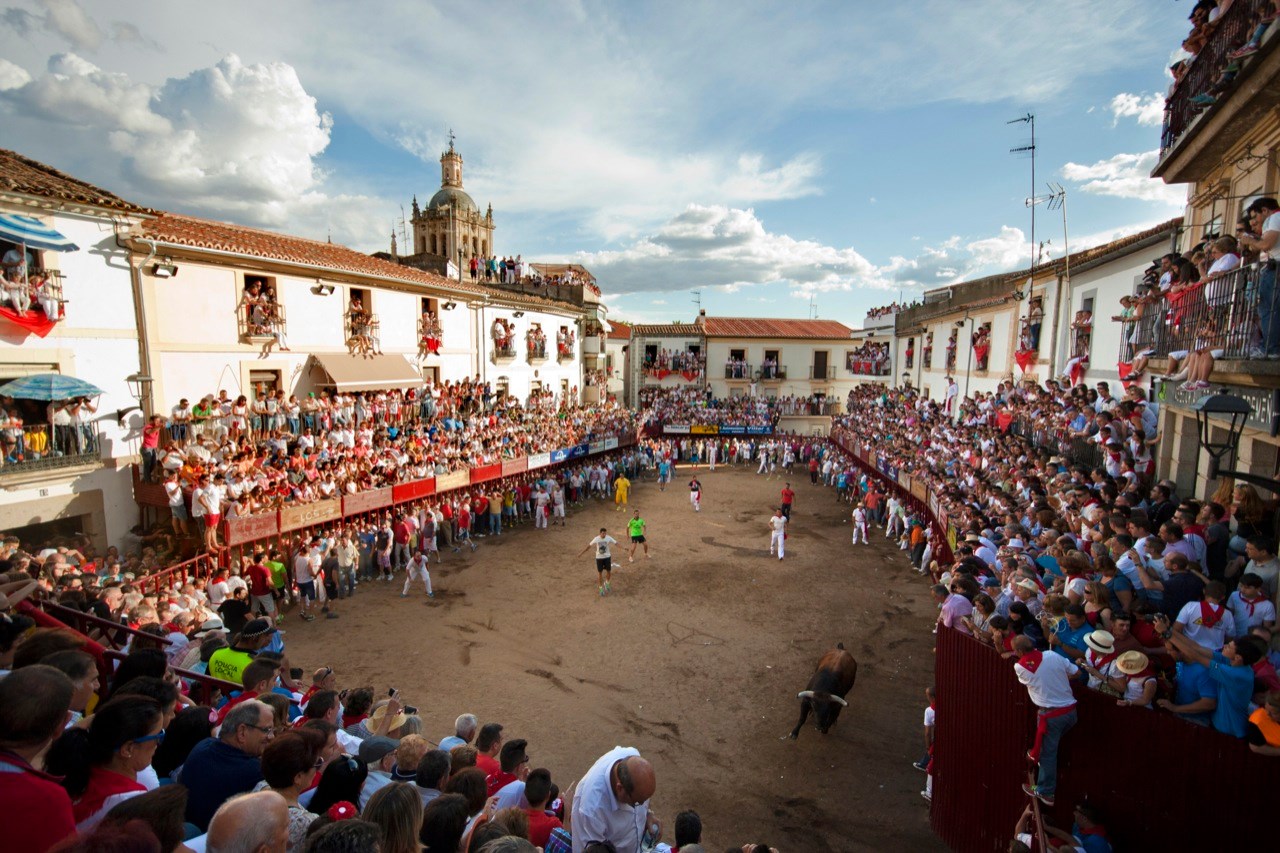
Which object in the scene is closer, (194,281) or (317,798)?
(317,798)

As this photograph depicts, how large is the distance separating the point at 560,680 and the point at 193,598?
5.99 meters

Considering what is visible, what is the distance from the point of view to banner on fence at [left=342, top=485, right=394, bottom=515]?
592 inches

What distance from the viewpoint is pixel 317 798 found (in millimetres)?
3697

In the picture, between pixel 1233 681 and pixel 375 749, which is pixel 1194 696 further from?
pixel 375 749

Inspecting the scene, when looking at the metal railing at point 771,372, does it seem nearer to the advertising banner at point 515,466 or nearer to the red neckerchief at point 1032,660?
the advertising banner at point 515,466

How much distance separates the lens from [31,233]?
440 inches

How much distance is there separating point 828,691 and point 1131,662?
431 centimetres

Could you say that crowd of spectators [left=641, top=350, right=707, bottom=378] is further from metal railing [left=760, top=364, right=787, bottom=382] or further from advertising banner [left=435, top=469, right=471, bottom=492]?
advertising banner [left=435, top=469, right=471, bottom=492]

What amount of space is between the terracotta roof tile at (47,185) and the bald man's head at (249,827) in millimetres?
14361

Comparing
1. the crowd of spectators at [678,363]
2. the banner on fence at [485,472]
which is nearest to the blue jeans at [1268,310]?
the banner on fence at [485,472]

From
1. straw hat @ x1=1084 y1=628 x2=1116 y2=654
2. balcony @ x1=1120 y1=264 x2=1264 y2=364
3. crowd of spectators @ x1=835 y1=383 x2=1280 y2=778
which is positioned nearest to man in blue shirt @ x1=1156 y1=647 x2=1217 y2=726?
crowd of spectators @ x1=835 y1=383 x2=1280 y2=778

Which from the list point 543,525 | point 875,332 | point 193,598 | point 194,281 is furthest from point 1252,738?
point 875,332

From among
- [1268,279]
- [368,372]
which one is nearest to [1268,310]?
[1268,279]

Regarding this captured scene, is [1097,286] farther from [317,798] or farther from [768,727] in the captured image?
[317,798]
